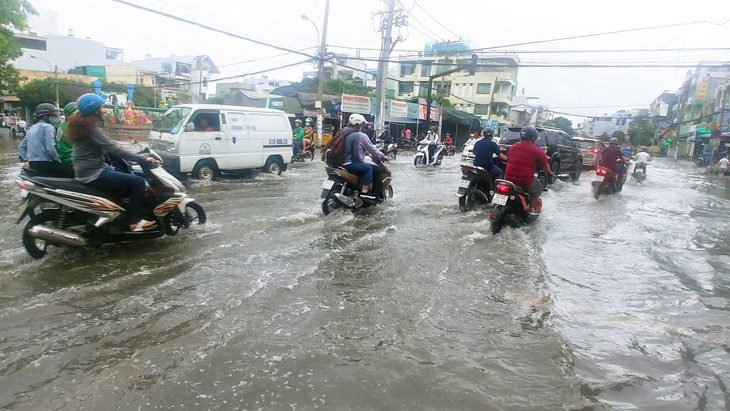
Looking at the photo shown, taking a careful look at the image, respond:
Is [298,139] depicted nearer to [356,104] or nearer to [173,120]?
[173,120]

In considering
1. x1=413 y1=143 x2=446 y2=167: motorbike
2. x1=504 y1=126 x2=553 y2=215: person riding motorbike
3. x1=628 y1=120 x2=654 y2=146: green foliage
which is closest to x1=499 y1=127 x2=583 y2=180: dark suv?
x1=413 y1=143 x2=446 y2=167: motorbike

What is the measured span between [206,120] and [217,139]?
0.50 meters

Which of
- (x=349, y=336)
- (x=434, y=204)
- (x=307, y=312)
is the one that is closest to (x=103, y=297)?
(x=307, y=312)

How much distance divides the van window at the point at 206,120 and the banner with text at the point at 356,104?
14791 millimetres

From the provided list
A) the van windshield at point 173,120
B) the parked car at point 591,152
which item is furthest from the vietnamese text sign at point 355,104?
the van windshield at point 173,120

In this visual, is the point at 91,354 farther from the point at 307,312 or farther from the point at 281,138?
the point at 281,138

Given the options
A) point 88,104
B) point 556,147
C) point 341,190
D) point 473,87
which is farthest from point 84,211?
point 473,87

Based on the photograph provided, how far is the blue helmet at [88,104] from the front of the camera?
4.38 metres

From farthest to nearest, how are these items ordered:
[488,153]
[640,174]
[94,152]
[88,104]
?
[640,174] → [488,153] → [94,152] → [88,104]

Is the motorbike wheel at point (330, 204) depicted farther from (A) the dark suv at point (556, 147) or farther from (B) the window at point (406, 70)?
(B) the window at point (406, 70)

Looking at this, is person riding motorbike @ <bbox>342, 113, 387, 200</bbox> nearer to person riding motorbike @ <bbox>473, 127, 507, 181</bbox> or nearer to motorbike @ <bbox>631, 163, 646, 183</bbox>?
person riding motorbike @ <bbox>473, 127, 507, 181</bbox>

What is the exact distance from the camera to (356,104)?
2572cm

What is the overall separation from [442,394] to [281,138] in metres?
10.2

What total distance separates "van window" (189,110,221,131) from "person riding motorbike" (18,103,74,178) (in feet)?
14.1
